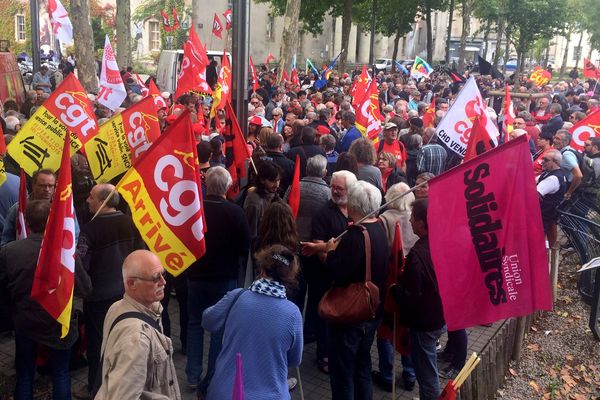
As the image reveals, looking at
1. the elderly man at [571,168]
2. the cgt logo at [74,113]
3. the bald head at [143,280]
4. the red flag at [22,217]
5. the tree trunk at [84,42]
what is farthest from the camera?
the tree trunk at [84,42]

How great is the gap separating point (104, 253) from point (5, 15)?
146 ft

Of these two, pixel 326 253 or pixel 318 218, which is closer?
pixel 326 253

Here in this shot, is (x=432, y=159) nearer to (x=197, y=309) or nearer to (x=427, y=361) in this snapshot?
(x=427, y=361)

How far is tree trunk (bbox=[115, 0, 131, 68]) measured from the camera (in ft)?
73.3

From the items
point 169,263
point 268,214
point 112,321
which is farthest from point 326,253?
point 112,321

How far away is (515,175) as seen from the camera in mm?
3740

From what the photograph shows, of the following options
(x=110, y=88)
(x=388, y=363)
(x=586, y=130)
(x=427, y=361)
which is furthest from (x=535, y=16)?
(x=427, y=361)

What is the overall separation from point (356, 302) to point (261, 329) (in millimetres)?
1189

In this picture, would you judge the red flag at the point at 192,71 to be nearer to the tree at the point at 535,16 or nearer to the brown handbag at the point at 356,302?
the brown handbag at the point at 356,302

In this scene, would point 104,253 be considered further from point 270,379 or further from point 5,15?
point 5,15

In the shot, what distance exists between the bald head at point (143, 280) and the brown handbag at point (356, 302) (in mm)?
1529

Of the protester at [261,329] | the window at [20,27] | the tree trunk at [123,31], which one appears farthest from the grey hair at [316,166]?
the window at [20,27]

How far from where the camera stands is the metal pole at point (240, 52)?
723cm

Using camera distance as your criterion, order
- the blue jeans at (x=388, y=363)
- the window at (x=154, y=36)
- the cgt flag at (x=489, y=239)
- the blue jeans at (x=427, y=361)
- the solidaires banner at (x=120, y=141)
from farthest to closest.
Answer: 1. the window at (x=154, y=36)
2. the solidaires banner at (x=120, y=141)
3. the blue jeans at (x=388, y=363)
4. the blue jeans at (x=427, y=361)
5. the cgt flag at (x=489, y=239)
